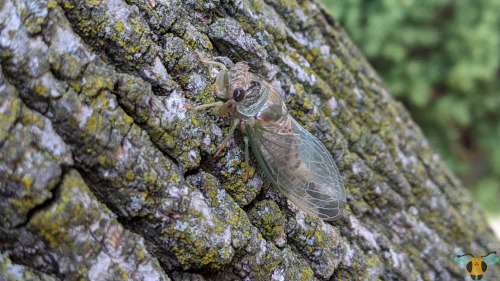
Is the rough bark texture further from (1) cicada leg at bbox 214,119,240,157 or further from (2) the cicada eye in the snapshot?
(2) the cicada eye

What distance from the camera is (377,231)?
8.38ft

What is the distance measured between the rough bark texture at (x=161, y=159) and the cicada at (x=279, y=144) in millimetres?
69

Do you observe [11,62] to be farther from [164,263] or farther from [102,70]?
[164,263]

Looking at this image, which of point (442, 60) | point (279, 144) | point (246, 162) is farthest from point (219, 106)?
point (442, 60)

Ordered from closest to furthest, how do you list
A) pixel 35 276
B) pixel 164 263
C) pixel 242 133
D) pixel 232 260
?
pixel 35 276, pixel 164 263, pixel 232 260, pixel 242 133

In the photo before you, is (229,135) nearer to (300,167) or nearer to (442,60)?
(300,167)

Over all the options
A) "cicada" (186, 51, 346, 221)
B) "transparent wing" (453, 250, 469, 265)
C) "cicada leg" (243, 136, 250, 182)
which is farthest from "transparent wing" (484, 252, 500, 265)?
"cicada leg" (243, 136, 250, 182)

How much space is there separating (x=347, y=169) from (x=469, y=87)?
18.1 feet

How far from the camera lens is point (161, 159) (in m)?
1.64

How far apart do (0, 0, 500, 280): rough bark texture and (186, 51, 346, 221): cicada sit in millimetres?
69

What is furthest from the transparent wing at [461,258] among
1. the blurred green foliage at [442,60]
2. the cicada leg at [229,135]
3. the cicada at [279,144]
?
the blurred green foliage at [442,60]

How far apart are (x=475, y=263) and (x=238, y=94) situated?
7.85ft

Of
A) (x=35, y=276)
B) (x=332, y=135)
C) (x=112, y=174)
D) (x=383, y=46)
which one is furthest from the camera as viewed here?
(x=383, y=46)

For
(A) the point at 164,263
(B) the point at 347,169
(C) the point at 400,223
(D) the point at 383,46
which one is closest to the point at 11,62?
(A) the point at 164,263
